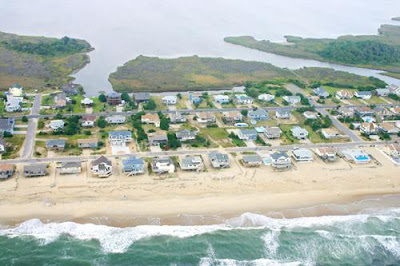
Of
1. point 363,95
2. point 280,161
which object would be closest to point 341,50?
point 363,95

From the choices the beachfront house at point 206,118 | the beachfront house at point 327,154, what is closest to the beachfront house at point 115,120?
the beachfront house at point 206,118

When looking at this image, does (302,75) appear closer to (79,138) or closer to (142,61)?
(142,61)

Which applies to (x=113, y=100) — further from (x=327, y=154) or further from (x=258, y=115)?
(x=327, y=154)

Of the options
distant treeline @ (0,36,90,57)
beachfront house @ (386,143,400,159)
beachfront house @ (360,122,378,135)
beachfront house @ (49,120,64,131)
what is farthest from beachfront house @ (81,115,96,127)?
distant treeline @ (0,36,90,57)

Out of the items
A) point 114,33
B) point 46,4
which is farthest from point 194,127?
point 46,4

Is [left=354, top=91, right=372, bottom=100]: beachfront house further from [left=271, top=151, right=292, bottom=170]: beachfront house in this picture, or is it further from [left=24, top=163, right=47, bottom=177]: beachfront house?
[left=24, top=163, right=47, bottom=177]: beachfront house
